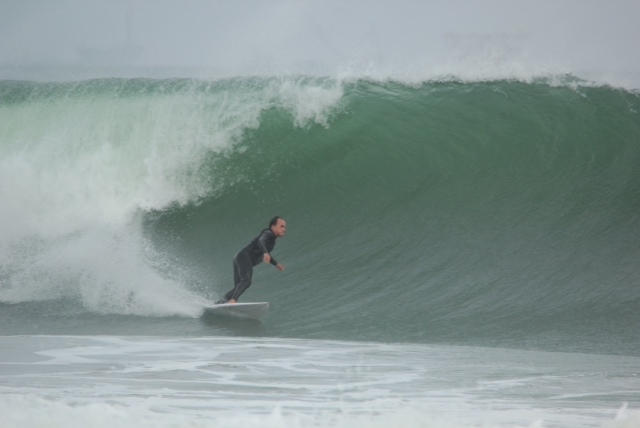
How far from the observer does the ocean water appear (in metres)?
5.07

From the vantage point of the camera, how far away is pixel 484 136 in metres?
12.1

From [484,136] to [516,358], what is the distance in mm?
5959

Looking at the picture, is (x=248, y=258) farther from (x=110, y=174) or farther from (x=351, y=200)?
(x=110, y=174)

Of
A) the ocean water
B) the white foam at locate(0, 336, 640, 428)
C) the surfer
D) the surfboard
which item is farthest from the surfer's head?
the white foam at locate(0, 336, 640, 428)

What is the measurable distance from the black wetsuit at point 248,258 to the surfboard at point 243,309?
6.3 inches

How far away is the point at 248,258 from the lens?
8.57 metres

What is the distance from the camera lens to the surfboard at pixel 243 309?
8273mm

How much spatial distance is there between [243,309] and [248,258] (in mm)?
491

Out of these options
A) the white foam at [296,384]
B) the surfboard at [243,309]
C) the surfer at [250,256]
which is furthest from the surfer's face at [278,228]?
the white foam at [296,384]

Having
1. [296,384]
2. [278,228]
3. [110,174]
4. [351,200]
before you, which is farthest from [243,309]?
[110,174]

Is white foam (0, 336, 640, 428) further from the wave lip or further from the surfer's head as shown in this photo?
the surfer's head

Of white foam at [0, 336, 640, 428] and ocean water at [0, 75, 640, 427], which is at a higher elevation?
ocean water at [0, 75, 640, 427]

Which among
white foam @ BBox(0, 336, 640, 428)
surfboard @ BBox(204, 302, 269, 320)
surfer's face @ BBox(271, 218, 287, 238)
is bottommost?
white foam @ BBox(0, 336, 640, 428)

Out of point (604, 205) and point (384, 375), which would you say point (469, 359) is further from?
point (604, 205)
